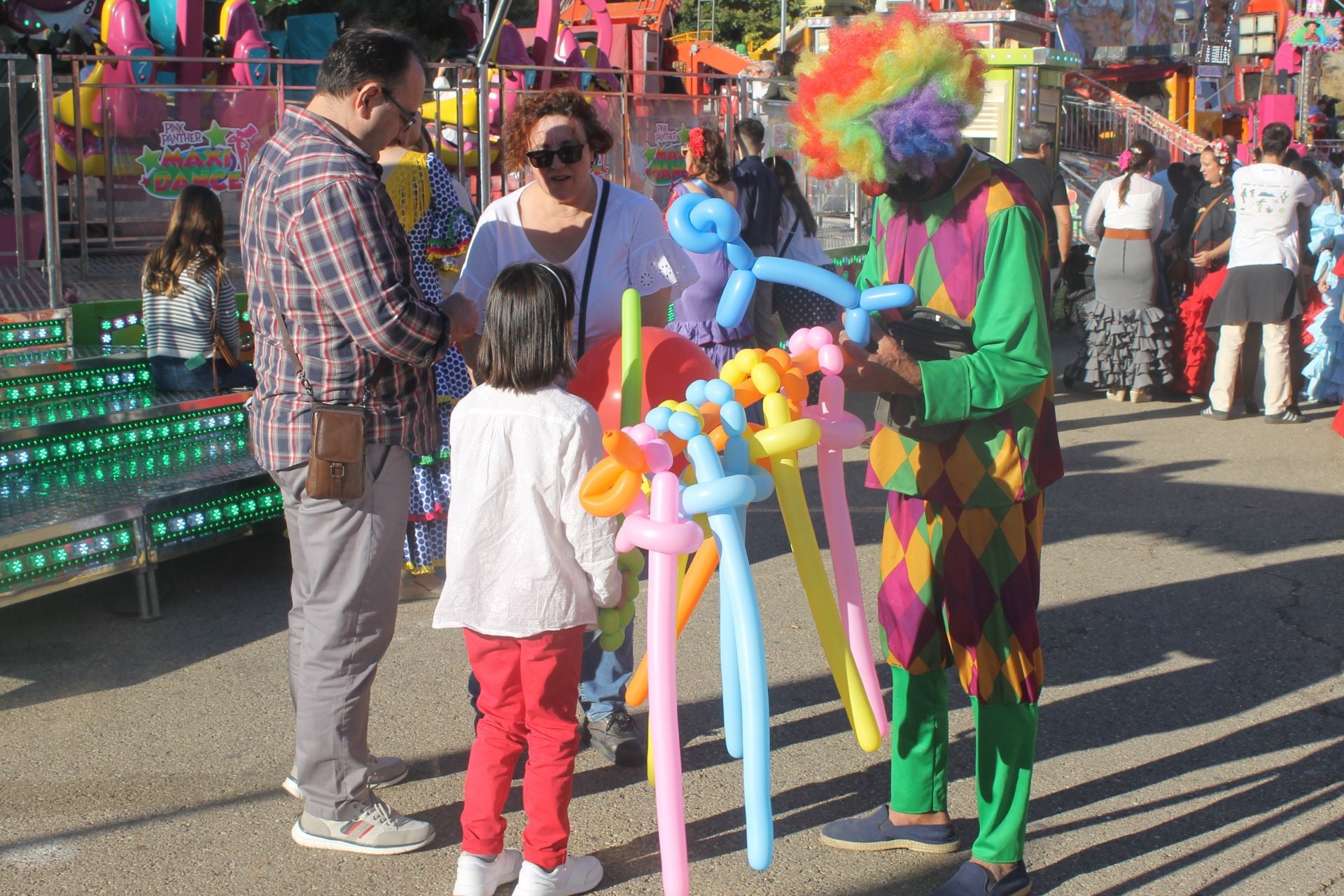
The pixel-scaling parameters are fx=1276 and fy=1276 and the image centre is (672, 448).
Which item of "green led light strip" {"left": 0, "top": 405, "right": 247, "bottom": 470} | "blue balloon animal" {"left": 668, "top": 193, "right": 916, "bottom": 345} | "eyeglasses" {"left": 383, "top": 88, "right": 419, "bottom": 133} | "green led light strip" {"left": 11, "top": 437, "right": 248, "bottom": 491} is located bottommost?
"green led light strip" {"left": 11, "top": 437, "right": 248, "bottom": 491}

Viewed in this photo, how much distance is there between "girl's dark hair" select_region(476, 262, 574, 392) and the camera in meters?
2.64

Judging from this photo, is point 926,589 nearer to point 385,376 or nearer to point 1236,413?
point 385,376

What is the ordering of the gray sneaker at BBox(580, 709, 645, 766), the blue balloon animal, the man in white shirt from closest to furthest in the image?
the blue balloon animal
the gray sneaker at BBox(580, 709, 645, 766)
the man in white shirt

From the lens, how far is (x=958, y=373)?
2.50 m

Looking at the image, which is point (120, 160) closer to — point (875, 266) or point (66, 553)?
point (66, 553)

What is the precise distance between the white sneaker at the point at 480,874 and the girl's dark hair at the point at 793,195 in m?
4.80

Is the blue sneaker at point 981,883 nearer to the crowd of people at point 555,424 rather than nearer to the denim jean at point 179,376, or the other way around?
the crowd of people at point 555,424

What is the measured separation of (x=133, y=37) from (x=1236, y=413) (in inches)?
341

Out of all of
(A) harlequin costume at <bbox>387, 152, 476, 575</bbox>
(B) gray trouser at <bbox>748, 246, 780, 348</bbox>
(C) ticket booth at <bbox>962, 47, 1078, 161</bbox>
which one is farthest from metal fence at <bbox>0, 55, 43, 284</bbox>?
(C) ticket booth at <bbox>962, 47, 1078, 161</bbox>

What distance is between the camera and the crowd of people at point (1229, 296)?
8.05 metres

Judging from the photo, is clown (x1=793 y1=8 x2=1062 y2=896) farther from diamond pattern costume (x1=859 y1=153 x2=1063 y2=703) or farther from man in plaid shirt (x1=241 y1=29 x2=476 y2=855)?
man in plaid shirt (x1=241 y1=29 x2=476 y2=855)

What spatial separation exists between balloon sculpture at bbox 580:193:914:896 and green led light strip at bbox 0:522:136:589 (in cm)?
291

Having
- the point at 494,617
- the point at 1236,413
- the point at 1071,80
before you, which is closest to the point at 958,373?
the point at 494,617

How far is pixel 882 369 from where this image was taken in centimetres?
247
